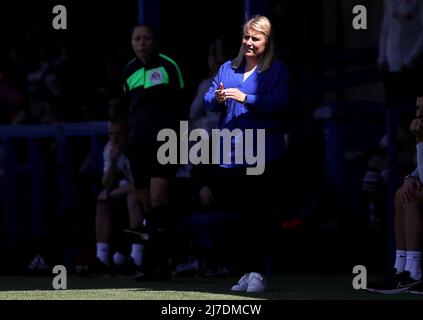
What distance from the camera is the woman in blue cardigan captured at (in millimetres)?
9422

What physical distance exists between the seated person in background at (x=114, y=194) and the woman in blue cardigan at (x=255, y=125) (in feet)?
7.10

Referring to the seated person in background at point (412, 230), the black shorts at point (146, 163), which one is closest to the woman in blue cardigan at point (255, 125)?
the seated person in background at point (412, 230)

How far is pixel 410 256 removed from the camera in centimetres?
941

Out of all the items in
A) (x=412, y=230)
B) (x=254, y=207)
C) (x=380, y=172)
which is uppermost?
(x=380, y=172)

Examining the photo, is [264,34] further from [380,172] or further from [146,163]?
[380,172]

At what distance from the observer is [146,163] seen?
428 inches

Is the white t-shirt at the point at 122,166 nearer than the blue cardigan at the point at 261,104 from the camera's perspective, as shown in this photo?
No

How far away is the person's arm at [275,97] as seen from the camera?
30.6ft

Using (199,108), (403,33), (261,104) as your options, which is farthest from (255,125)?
(199,108)

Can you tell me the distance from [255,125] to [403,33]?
192 centimetres

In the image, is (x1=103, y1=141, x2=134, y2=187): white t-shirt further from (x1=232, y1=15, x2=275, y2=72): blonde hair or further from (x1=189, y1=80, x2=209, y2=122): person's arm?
(x1=232, y1=15, x2=275, y2=72): blonde hair

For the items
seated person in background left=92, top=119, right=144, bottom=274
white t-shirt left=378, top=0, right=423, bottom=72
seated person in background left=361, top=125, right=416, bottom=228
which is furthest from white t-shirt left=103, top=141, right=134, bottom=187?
white t-shirt left=378, top=0, right=423, bottom=72

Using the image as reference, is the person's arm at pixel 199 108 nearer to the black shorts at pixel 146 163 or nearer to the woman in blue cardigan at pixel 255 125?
the black shorts at pixel 146 163
